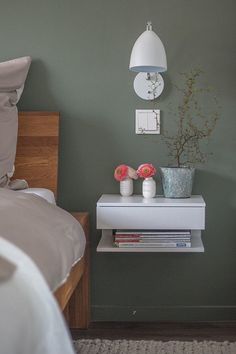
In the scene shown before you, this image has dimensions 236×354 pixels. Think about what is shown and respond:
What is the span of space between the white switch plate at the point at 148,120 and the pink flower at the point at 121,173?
24 centimetres

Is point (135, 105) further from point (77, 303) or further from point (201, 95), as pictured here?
point (77, 303)

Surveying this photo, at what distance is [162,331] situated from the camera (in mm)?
2658

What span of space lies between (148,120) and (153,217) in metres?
0.57

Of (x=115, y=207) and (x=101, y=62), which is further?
(x=101, y=62)

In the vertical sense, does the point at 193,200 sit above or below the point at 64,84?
below

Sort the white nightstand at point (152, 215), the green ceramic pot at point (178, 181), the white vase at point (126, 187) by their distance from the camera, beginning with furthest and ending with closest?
the white vase at point (126, 187) < the green ceramic pot at point (178, 181) < the white nightstand at point (152, 215)

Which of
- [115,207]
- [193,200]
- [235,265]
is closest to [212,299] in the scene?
[235,265]

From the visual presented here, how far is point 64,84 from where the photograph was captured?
9.21 feet

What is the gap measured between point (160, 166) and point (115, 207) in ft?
1.40

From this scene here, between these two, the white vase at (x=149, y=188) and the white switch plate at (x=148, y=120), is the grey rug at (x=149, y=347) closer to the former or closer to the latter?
the white vase at (x=149, y=188)

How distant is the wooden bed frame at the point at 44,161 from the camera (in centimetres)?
271

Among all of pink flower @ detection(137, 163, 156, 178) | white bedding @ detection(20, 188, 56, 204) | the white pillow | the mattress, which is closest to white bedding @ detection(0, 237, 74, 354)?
the mattress

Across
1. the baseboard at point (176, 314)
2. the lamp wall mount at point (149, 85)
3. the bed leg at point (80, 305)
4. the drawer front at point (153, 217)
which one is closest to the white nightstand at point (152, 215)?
the drawer front at point (153, 217)

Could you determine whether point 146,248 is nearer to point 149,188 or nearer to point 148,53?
point 149,188
